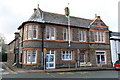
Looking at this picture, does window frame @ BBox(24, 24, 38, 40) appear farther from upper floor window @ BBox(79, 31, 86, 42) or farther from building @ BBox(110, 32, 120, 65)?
building @ BBox(110, 32, 120, 65)

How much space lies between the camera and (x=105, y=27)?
78.2ft

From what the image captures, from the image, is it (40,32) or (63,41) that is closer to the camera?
(40,32)

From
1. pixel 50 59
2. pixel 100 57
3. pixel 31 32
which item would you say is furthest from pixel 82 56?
pixel 31 32

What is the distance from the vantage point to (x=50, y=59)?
746 inches

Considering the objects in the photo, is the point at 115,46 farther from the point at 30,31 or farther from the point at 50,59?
the point at 30,31

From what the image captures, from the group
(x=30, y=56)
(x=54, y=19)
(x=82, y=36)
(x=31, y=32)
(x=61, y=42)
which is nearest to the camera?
(x=30, y=56)

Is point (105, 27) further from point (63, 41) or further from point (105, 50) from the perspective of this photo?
point (63, 41)

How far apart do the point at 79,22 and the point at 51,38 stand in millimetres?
6624

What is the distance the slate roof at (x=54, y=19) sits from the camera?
19.2 meters

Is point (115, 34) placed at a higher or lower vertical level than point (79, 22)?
lower

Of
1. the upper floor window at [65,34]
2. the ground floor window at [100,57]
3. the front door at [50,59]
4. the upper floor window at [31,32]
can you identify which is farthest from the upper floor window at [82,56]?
the upper floor window at [31,32]

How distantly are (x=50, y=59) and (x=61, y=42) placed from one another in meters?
3.13

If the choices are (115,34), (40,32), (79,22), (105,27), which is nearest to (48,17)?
(40,32)

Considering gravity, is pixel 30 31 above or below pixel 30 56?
above
